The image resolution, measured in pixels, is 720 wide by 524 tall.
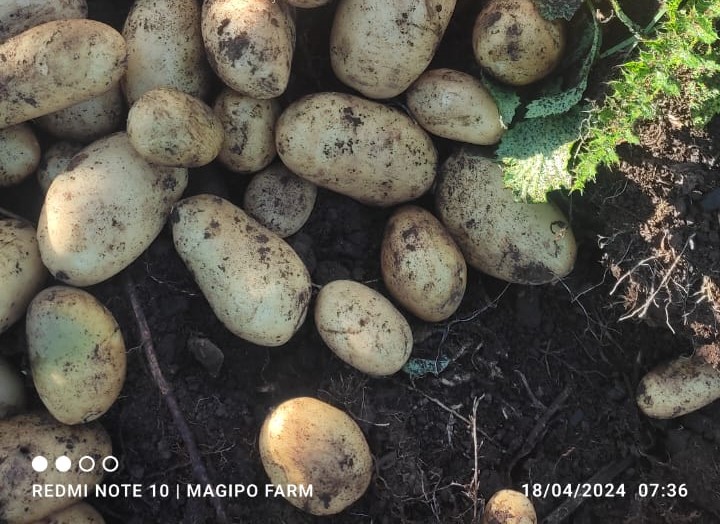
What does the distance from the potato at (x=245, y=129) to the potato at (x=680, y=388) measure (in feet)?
4.63

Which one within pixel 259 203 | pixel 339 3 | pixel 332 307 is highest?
pixel 339 3

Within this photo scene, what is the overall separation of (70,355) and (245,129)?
80cm

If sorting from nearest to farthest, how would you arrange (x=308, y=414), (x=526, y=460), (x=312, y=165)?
1. (x=308, y=414)
2. (x=312, y=165)
3. (x=526, y=460)

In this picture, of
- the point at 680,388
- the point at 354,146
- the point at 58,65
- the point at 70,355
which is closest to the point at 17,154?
the point at 58,65

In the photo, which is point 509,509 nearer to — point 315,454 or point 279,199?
point 315,454

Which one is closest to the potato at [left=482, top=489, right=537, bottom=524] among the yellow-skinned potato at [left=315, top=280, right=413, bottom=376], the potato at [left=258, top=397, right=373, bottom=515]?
the potato at [left=258, top=397, right=373, bottom=515]

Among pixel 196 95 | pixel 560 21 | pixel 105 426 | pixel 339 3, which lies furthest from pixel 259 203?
pixel 560 21

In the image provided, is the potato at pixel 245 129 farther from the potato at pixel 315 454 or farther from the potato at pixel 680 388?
the potato at pixel 680 388

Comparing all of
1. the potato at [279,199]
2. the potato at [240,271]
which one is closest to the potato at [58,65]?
the potato at [240,271]

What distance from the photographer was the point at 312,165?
2.01 metres

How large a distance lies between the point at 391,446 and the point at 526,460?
0.45m

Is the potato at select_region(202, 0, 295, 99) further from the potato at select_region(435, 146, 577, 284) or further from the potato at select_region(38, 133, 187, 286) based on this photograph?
the potato at select_region(435, 146, 577, 284)

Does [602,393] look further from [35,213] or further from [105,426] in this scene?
[35,213]

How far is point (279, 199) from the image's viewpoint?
6.82 ft
